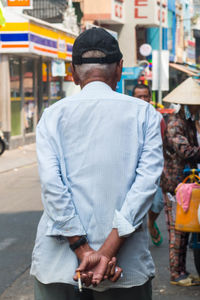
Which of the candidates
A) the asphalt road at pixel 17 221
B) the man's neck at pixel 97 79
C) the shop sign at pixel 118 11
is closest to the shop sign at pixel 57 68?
the shop sign at pixel 118 11

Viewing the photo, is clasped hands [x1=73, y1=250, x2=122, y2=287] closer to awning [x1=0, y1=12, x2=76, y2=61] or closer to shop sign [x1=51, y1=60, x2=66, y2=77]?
awning [x1=0, y1=12, x2=76, y2=61]

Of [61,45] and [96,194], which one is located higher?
[61,45]

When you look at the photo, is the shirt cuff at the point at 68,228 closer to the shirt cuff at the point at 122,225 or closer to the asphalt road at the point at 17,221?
the shirt cuff at the point at 122,225

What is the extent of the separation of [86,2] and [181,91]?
28004 millimetres

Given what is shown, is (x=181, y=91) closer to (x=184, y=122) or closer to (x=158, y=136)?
(x=184, y=122)

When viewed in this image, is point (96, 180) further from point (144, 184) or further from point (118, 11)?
point (118, 11)

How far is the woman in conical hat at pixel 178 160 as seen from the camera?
6.05m

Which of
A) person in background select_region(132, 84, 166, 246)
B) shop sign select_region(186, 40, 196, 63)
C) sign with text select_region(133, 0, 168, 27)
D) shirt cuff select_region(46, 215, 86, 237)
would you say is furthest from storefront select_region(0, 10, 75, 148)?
shop sign select_region(186, 40, 196, 63)

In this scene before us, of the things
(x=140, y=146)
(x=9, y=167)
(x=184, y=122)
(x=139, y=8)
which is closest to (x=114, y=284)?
(x=140, y=146)

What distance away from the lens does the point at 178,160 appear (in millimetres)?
6094

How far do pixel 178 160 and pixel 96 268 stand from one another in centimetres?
343

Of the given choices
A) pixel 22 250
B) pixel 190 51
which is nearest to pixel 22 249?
pixel 22 250

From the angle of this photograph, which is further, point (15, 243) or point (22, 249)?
point (15, 243)

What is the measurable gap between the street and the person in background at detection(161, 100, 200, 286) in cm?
16
